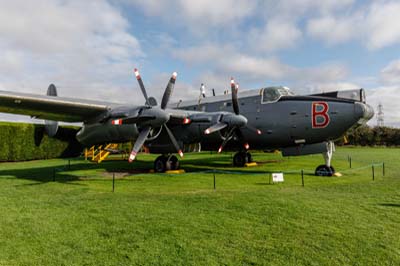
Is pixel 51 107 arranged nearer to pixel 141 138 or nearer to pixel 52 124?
pixel 141 138

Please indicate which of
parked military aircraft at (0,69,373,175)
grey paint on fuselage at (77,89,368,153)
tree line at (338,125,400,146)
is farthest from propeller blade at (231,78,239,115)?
tree line at (338,125,400,146)

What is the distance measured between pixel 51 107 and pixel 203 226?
9.19m

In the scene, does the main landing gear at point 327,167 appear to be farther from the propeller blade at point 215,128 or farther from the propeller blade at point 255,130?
the propeller blade at point 215,128

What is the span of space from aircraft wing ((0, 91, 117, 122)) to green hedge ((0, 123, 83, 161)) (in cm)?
1525

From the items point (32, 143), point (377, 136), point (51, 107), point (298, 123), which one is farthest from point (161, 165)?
point (377, 136)

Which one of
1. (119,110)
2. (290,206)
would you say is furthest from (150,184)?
(290,206)

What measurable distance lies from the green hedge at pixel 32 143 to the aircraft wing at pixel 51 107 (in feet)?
50.0

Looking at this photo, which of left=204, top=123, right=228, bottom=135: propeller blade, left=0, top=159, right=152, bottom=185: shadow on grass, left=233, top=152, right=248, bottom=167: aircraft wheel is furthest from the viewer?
left=233, top=152, right=248, bottom=167: aircraft wheel

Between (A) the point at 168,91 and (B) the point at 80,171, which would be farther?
(B) the point at 80,171

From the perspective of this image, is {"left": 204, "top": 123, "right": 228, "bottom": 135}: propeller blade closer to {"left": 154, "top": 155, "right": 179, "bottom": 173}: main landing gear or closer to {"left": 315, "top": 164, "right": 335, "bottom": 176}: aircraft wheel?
{"left": 154, "top": 155, "right": 179, "bottom": 173}: main landing gear

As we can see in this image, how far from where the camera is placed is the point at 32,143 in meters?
27.6

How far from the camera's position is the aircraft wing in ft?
36.3

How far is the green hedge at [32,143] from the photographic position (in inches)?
1006

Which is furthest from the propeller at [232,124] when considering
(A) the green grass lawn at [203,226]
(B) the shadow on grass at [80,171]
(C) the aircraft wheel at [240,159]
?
(C) the aircraft wheel at [240,159]
